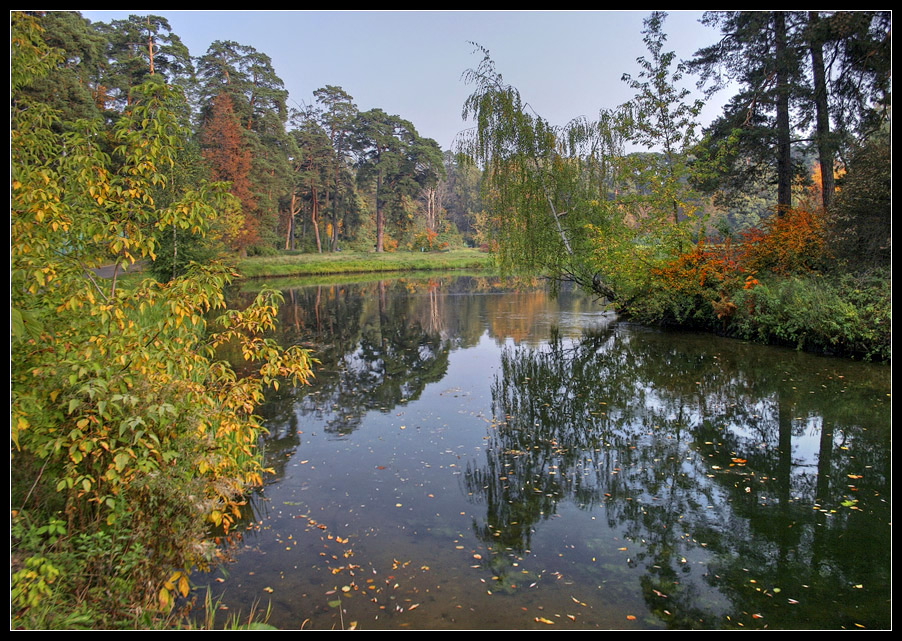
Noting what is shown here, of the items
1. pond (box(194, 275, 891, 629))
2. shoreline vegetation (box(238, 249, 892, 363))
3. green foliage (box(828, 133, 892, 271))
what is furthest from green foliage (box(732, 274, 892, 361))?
pond (box(194, 275, 891, 629))

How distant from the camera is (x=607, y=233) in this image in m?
15.5

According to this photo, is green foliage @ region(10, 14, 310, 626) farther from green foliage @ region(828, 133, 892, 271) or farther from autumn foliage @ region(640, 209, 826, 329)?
autumn foliage @ region(640, 209, 826, 329)

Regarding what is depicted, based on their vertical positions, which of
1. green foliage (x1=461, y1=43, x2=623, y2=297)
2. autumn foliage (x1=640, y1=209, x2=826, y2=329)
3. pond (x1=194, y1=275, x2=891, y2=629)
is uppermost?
green foliage (x1=461, y1=43, x2=623, y2=297)

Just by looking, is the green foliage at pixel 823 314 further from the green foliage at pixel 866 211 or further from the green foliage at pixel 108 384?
the green foliage at pixel 108 384

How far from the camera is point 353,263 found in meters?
39.8

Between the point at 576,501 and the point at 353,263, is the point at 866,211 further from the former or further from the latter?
the point at 353,263

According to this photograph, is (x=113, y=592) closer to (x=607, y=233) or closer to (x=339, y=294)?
(x=607, y=233)

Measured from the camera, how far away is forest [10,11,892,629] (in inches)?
126

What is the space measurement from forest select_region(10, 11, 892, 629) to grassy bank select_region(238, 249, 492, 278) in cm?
122

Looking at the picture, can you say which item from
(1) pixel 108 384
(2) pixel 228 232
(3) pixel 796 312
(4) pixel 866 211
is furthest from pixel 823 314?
(2) pixel 228 232

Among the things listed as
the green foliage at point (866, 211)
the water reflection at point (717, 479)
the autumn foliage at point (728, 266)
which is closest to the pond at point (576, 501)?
the water reflection at point (717, 479)

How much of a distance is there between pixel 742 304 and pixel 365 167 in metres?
33.5

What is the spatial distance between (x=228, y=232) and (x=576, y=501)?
73.9 feet
